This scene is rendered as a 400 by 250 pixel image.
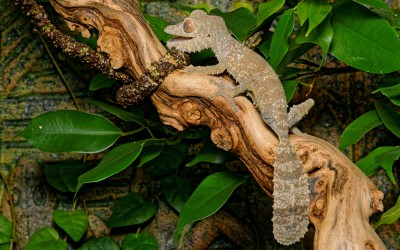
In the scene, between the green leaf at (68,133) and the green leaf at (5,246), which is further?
the green leaf at (5,246)

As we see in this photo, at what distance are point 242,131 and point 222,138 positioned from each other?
2.9 inches

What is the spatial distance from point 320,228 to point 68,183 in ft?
4.96

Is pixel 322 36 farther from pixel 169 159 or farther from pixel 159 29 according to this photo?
pixel 169 159

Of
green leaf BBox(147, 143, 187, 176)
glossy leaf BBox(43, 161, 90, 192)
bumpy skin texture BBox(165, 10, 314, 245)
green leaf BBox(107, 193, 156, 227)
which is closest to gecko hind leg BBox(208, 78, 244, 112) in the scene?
bumpy skin texture BBox(165, 10, 314, 245)

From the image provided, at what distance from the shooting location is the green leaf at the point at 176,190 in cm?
249

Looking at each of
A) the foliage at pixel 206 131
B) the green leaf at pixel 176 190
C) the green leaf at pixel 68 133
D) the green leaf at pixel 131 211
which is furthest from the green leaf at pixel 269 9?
the green leaf at pixel 131 211

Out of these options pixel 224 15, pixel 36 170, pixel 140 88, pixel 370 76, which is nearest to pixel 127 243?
pixel 36 170

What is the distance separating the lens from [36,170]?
2.71 meters

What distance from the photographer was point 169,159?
2502 millimetres

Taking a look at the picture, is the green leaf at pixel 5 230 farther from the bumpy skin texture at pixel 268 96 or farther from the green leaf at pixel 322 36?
the green leaf at pixel 322 36

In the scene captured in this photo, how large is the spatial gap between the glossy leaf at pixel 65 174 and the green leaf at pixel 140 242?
1.24ft

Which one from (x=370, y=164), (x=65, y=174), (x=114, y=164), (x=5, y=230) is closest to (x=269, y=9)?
(x=370, y=164)

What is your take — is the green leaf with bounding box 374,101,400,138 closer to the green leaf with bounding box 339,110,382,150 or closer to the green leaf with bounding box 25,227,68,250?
the green leaf with bounding box 339,110,382,150

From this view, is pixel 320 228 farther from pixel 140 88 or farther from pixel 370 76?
pixel 370 76
